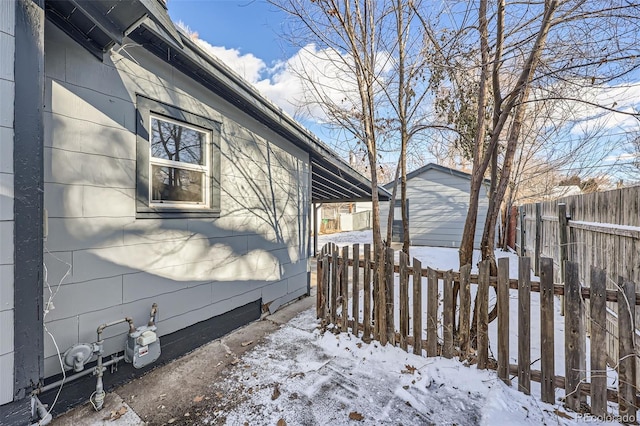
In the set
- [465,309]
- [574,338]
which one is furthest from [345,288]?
[574,338]

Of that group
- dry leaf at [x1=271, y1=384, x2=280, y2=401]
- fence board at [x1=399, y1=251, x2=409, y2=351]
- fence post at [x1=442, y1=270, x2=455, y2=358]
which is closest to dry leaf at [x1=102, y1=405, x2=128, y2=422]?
dry leaf at [x1=271, y1=384, x2=280, y2=401]

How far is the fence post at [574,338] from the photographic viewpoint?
7.79ft

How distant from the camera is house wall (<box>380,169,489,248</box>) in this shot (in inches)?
518

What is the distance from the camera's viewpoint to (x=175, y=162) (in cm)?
337

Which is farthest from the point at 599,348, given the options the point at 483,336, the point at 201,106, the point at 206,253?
the point at 201,106

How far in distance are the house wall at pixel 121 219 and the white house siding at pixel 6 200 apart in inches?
25.8

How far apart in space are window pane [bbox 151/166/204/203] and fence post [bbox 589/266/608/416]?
13.6ft

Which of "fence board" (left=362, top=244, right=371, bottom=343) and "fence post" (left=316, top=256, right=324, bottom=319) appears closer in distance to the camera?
"fence board" (left=362, top=244, right=371, bottom=343)

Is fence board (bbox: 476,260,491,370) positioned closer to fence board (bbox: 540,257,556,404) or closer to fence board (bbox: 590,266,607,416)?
fence board (bbox: 540,257,556,404)

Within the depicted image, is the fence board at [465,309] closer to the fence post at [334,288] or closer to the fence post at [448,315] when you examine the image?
the fence post at [448,315]

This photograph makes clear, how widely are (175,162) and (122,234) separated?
40.6 inches

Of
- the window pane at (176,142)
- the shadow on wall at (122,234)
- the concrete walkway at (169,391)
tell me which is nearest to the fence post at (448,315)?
the concrete walkway at (169,391)

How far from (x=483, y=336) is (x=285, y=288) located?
329 centimetres

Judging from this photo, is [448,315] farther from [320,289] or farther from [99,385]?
[99,385]
